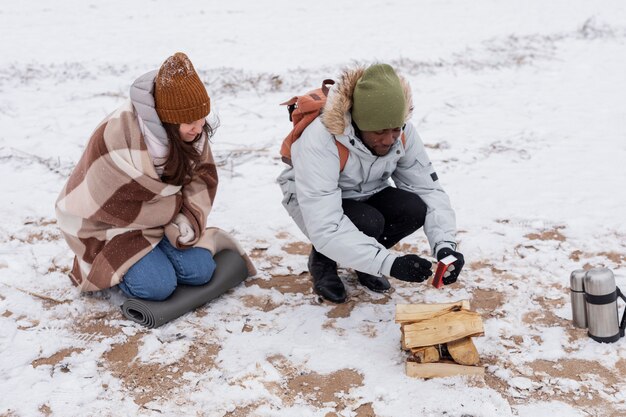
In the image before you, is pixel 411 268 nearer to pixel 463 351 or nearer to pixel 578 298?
pixel 463 351

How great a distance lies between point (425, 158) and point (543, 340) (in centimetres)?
111

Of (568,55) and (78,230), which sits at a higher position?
(78,230)

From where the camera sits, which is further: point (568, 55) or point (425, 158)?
point (568, 55)

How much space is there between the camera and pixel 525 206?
4.62m

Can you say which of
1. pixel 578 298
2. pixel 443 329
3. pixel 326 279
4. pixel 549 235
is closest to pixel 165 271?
pixel 326 279

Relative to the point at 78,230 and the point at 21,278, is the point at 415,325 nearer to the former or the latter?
the point at 78,230

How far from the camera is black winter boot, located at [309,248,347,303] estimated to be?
3.51 metres

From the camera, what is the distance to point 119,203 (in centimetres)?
324

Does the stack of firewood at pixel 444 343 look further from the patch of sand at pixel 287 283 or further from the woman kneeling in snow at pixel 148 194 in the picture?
the woman kneeling in snow at pixel 148 194

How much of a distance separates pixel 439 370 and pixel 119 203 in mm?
1753

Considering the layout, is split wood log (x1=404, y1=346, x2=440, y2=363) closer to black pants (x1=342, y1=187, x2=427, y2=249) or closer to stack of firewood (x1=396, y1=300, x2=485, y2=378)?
stack of firewood (x1=396, y1=300, x2=485, y2=378)

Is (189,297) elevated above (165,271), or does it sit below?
below

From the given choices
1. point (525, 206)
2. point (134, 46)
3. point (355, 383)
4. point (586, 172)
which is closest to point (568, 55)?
point (586, 172)

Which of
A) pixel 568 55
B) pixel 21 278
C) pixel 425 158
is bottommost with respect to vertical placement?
pixel 568 55
